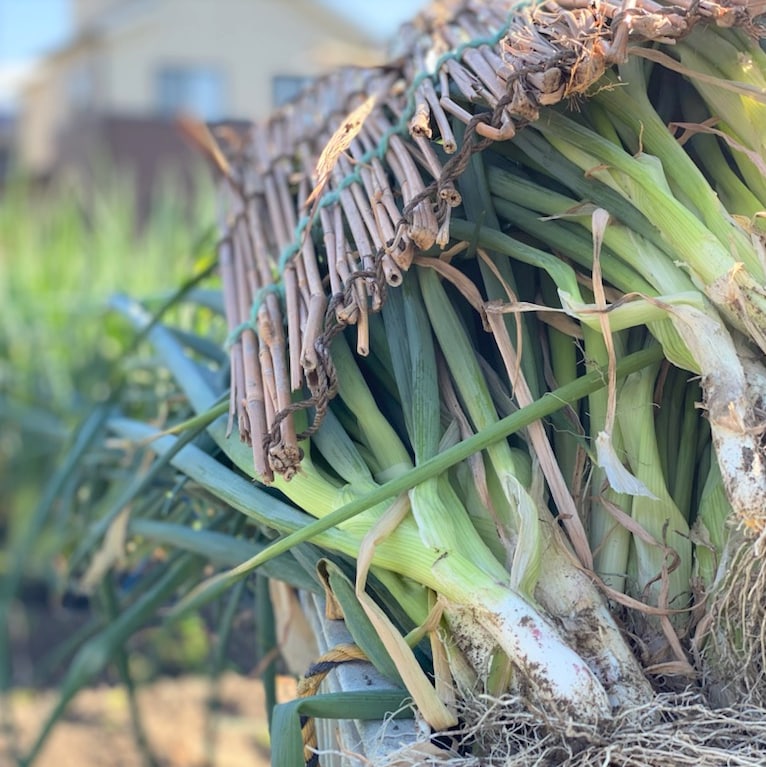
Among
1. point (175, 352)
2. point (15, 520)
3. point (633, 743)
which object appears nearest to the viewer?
point (633, 743)

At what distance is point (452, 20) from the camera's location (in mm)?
917

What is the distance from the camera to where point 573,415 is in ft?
1.86

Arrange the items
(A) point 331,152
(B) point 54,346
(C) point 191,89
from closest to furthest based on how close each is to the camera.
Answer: (A) point 331,152 → (B) point 54,346 → (C) point 191,89

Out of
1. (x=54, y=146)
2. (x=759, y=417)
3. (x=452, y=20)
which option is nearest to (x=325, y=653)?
(x=759, y=417)

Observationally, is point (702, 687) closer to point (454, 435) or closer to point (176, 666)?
point (454, 435)

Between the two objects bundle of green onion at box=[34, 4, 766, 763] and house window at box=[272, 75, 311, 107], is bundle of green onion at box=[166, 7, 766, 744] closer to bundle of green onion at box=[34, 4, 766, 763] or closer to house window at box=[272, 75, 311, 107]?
bundle of green onion at box=[34, 4, 766, 763]

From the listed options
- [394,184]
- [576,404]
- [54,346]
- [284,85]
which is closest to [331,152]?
[394,184]

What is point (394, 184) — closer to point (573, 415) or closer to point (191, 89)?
point (573, 415)

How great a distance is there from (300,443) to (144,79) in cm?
1049

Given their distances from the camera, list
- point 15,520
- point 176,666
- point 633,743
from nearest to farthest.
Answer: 1. point 633,743
2. point 15,520
3. point 176,666

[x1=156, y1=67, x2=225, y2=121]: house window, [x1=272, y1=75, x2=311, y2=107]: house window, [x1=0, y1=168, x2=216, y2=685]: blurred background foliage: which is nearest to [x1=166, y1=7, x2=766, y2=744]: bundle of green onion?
[x1=272, y1=75, x2=311, y2=107]: house window

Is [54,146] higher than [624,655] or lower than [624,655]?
higher

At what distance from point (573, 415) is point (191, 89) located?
10629 millimetres

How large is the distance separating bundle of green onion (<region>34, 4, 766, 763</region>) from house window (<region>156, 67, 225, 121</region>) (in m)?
10.3
